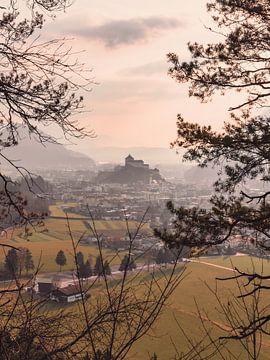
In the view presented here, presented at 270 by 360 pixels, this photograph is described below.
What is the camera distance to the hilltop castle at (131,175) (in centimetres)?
15499

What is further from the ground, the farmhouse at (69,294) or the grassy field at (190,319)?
the farmhouse at (69,294)

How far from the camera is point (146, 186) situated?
14488 cm

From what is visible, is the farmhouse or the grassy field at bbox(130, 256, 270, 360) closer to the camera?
the farmhouse

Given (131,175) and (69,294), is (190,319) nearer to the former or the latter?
(69,294)

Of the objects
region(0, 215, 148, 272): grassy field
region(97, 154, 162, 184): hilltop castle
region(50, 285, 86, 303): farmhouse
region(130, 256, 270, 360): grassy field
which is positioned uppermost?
region(97, 154, 162, 184): hilltop castle

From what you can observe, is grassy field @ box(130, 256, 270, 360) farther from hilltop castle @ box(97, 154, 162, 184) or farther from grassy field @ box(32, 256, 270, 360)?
hilltop castle @ box(97, 154, 162, 184)

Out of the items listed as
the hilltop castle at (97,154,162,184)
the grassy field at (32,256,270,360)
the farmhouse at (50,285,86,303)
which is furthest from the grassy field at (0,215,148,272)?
the hilltop castle at (97,154,162,184)

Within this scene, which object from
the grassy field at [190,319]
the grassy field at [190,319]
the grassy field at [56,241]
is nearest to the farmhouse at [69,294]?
the grassy field at [190,319]

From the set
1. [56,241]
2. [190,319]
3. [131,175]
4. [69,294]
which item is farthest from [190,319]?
[131,175]

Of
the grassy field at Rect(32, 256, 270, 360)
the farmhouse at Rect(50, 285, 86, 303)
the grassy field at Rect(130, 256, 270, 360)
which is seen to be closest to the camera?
the farmhouse at Rect(50, 285, 86, 303)

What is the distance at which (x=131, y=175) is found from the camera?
158 metres

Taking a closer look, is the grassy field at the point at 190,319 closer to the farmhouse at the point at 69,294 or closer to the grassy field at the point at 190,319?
the grassy field at the point at 190,319

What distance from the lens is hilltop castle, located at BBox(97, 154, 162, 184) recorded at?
15499 centimetres

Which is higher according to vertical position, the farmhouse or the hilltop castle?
the hilltop castle
